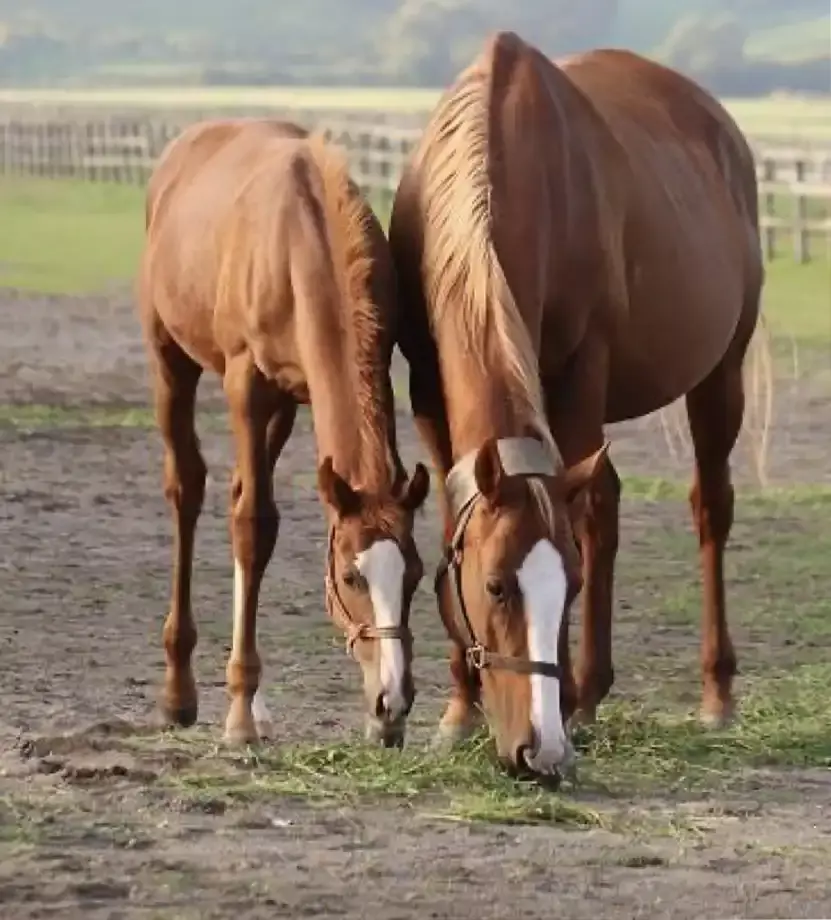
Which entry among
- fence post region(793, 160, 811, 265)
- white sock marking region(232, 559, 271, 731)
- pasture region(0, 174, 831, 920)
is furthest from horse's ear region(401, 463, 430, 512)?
fence post region(793, 160, 811, 265)

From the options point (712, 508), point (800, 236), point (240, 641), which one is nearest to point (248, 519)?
point (240, 641)

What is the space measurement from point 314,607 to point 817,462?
15.8 feet

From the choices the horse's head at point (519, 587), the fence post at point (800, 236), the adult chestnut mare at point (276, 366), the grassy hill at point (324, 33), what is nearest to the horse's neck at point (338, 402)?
the adult chestnut mare at point (276, 366)

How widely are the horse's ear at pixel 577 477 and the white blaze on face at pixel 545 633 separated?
230mm

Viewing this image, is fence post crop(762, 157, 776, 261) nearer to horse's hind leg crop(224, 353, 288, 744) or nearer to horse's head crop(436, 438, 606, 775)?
horse's hind leg crop(224, 353, 288, 744)

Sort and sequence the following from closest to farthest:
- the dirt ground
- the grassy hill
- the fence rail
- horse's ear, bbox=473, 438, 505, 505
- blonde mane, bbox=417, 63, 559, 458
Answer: the dirt ground
horse's ear, bbox=473, 438, 505, 505
blonde mane, bbox=417, 63, 559, 458
the fence rail
the grassy hill

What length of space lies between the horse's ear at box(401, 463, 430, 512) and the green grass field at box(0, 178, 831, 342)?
9.52 meters

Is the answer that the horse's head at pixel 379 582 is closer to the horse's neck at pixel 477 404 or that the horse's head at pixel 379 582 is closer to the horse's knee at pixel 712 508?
the horse's neck at pixel 477 404

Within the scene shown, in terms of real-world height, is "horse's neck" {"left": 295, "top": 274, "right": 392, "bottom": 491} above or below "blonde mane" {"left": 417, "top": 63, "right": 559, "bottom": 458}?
below

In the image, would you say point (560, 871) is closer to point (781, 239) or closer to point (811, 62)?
point (781, 239)

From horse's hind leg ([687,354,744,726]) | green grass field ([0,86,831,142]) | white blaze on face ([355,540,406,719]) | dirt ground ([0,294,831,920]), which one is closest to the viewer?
dirt ground ([0,294,831,920])

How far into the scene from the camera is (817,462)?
497 inches

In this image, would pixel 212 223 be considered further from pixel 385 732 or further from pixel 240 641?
pixel 385 732

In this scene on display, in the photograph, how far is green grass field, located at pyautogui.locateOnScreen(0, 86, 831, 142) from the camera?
74.4m
